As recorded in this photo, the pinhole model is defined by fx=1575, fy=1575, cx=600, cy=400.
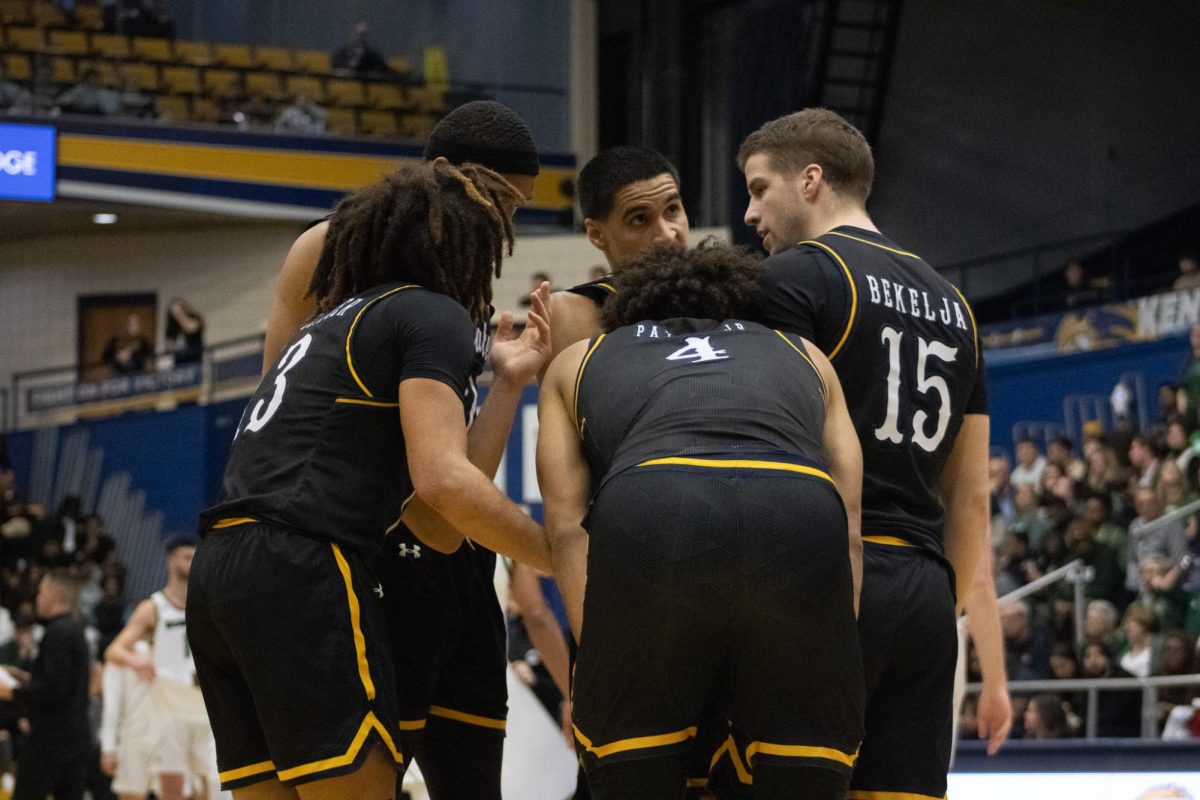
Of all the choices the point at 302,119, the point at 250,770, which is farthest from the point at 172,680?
the point at 302,119

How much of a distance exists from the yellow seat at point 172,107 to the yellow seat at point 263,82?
994mm

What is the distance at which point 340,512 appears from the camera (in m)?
3.22

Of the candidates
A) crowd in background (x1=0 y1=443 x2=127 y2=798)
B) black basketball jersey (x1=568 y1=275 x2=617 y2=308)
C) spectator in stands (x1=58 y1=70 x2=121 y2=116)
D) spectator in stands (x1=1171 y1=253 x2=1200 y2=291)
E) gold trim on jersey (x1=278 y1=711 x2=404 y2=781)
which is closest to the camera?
gold trim on jersey (x1=278 y1=711 x2=404 y2=781)

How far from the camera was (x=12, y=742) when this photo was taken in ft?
42.8

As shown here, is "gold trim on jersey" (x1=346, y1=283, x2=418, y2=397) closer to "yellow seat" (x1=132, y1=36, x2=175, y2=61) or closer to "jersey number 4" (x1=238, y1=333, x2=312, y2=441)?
"jersey number 4" (x1=238, y1=333, x2=312, y2=441)

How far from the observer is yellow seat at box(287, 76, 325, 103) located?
21141 mm

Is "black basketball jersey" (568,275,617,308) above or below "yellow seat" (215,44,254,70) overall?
below

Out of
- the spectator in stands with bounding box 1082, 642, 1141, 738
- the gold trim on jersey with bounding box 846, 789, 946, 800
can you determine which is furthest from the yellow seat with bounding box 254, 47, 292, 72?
the gold trim on jersey with bounding box 846, 789, 946, 800

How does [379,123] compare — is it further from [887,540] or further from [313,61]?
[887,540]

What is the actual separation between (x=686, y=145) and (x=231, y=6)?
7241 millimetres

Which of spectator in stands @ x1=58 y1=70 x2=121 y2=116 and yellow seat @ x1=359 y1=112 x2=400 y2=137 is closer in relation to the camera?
spectator in stands @ x1=58 y1=70 x2=121 y2=116

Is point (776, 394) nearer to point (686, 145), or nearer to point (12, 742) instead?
point (12, 742)

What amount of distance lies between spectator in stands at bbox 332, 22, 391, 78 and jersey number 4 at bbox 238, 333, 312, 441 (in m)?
18.8

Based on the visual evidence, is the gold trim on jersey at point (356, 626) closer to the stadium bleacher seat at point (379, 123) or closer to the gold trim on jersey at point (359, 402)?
the gold trim on jersey at point (359, 402)
